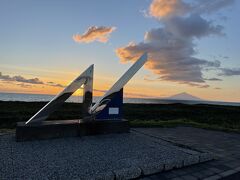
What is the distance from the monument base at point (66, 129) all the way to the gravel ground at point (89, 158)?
284 millimetres

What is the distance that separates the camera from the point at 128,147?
21.6 feet

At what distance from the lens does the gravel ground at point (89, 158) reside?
435cm

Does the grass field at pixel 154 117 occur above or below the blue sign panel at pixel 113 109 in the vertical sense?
below

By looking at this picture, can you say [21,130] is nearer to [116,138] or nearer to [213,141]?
[116,138]

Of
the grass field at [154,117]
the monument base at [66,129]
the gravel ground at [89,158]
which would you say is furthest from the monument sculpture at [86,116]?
the grass field at [154,117]

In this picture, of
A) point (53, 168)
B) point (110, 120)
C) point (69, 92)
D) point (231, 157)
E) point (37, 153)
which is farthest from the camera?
point (110, 120)

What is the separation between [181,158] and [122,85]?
3817mm

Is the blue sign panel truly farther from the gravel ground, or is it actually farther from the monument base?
the gravel ground

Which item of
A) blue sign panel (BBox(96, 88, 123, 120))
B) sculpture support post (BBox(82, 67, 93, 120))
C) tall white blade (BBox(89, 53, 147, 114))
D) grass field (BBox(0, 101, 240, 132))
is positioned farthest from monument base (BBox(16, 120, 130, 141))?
grass field (BBox(0, 101, 240, 132))

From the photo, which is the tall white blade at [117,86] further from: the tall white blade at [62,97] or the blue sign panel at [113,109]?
the tall white blade at [62,97]

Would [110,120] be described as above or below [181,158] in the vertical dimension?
above

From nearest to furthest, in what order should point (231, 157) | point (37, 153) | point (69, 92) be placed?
point (37, 153), point (231, 157), point (69, 92)

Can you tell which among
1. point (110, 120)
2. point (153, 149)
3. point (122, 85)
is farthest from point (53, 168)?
point (122, 85)

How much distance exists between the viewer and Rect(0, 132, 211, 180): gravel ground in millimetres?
4354
